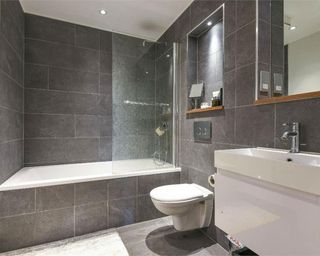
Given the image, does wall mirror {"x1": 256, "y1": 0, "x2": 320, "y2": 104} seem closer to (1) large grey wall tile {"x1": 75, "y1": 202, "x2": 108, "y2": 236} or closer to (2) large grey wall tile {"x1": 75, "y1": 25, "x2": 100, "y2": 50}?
(1) large grey wall tile {"x1": 75, "y1": 202, "x2": 108, "y2": 236}

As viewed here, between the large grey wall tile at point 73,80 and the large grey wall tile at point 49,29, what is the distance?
439 mm

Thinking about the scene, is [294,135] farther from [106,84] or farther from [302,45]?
[106,84]

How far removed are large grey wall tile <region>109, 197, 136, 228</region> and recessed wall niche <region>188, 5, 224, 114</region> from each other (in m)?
1.24

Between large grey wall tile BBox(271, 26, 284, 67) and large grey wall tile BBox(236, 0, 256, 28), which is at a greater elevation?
large grey wall tile BBox(236, 0, 256, 28)

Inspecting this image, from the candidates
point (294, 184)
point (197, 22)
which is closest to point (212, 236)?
point (294, 184)

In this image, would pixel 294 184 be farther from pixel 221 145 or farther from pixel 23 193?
pixel 23 193

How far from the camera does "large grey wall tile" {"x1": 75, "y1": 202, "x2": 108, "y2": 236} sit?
187 cm

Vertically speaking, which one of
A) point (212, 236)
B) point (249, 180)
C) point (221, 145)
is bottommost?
point (212, 236)

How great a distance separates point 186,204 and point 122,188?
785 millimetres

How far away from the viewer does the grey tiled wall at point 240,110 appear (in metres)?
1.15

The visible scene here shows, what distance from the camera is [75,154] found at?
272 centimetres

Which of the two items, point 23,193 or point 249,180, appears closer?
point 249,180

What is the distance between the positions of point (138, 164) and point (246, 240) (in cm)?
159

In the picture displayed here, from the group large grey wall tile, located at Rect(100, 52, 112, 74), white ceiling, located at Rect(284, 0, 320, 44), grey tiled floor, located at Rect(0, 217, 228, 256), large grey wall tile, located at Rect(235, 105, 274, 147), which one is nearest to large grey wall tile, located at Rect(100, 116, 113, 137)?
large grey wall tile, located at Rect(100, 52, 112, 74)
